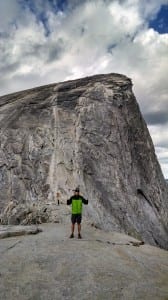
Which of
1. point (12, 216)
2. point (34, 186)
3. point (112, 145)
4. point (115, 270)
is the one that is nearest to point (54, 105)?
point (112, 145)

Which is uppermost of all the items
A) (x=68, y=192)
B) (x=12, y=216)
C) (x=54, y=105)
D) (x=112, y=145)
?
(x=54, y=105)

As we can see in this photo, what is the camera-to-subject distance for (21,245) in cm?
1688

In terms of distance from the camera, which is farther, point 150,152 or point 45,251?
point 150,152

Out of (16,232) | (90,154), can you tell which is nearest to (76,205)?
(16,232)

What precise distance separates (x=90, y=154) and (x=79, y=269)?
904 inches

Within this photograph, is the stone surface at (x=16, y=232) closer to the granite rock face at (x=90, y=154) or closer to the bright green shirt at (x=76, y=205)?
the bright green shirt at (x=76, y=205)

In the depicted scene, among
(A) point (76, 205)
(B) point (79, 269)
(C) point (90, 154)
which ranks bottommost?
(B) point (79, 269)

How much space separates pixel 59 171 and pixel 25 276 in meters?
22.0

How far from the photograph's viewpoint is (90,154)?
119ft

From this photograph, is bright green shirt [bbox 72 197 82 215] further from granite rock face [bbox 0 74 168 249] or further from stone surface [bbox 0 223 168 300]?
granite rock face [bbox 0 74 168 249]

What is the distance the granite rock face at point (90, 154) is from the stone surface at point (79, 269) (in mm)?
12999

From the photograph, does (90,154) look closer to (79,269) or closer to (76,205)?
(76,205)

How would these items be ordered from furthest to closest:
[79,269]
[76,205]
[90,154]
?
1. [90,154]
2. [76,205]
3. [79,269]

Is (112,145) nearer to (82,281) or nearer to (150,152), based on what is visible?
(150,152)
